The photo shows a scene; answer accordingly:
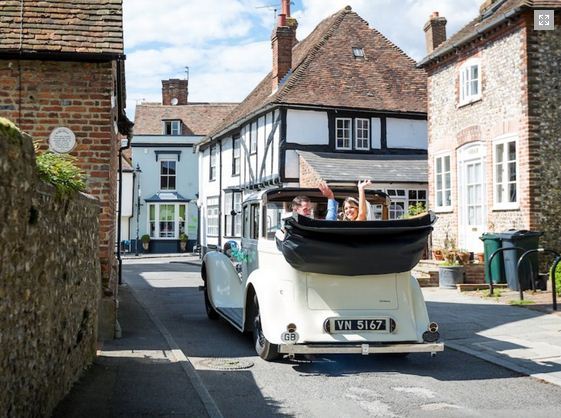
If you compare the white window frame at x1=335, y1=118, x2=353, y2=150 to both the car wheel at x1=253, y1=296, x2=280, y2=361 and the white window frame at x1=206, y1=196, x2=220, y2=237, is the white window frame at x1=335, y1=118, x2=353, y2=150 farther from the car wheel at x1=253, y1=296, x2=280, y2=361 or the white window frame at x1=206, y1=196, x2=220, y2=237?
the car wheel at x1=253, y1=296, x2=280, y2=361

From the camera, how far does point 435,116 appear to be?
68.6 feet

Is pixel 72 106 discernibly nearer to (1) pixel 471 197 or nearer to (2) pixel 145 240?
(1) pixel 471 197

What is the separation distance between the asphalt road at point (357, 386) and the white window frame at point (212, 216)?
27228 millimetres

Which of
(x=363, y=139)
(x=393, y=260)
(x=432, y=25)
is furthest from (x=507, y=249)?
(x=363, y=139)

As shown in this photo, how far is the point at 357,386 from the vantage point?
666cm

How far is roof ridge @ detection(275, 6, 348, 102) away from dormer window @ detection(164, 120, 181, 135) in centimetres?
1627

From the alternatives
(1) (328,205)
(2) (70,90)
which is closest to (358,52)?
(2) (70,90)

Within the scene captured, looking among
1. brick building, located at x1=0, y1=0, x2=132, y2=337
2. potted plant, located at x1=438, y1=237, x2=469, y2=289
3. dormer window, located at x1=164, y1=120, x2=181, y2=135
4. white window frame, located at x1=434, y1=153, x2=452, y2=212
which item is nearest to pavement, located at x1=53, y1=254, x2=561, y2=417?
Result: brick building, located at x1=0, y1=0, x2=132, y2=337

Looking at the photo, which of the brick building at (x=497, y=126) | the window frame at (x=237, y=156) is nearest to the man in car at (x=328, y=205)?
the brick building at (x=497, y=126)

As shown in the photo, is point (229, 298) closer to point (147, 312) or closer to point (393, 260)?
point (147, 312)

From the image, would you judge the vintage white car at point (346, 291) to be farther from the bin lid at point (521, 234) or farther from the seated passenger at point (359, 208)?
the bin lid at point (521, 234)

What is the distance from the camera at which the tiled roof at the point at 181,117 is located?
47000mm

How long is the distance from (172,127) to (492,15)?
104 feet

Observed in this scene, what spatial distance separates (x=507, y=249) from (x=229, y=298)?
6401mm
